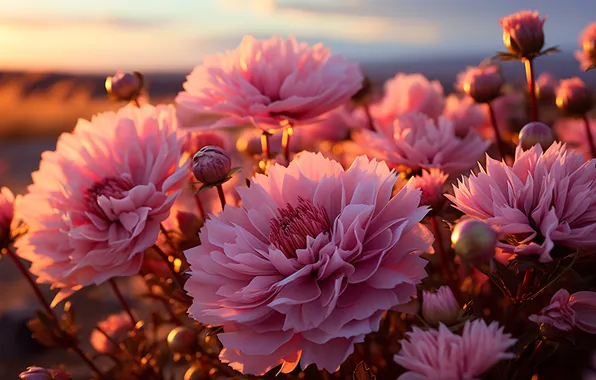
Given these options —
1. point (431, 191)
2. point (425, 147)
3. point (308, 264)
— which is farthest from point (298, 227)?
point (425, 147)

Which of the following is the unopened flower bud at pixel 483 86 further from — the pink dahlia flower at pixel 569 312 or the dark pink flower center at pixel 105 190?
the dark pink flower center at pixel 105 190

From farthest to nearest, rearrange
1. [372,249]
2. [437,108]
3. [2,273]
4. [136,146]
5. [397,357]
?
[2,273], [437,108], [136,146], [372,249], [397,357]

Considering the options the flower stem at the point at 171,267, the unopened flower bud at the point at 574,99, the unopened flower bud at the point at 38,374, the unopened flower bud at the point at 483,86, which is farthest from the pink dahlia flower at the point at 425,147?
the unopened flower bud at the point at 38,374

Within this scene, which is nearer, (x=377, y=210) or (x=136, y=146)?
(x=377, y=210)

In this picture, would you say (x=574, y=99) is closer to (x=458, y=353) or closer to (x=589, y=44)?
(x=589, y=44)

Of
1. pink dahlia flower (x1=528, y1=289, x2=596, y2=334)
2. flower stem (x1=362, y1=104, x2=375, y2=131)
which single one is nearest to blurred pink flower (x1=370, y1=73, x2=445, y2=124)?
flower stem (x1=362, y1=104, x2=375, y2=131)

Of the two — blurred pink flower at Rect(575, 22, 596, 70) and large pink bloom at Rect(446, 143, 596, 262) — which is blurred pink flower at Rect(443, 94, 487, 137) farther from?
large pink bloom at Rect(446, 143, 596, 262)

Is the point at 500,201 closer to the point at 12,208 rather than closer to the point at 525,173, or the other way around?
the point at 525,173

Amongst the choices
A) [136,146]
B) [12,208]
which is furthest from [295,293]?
[12,208]
